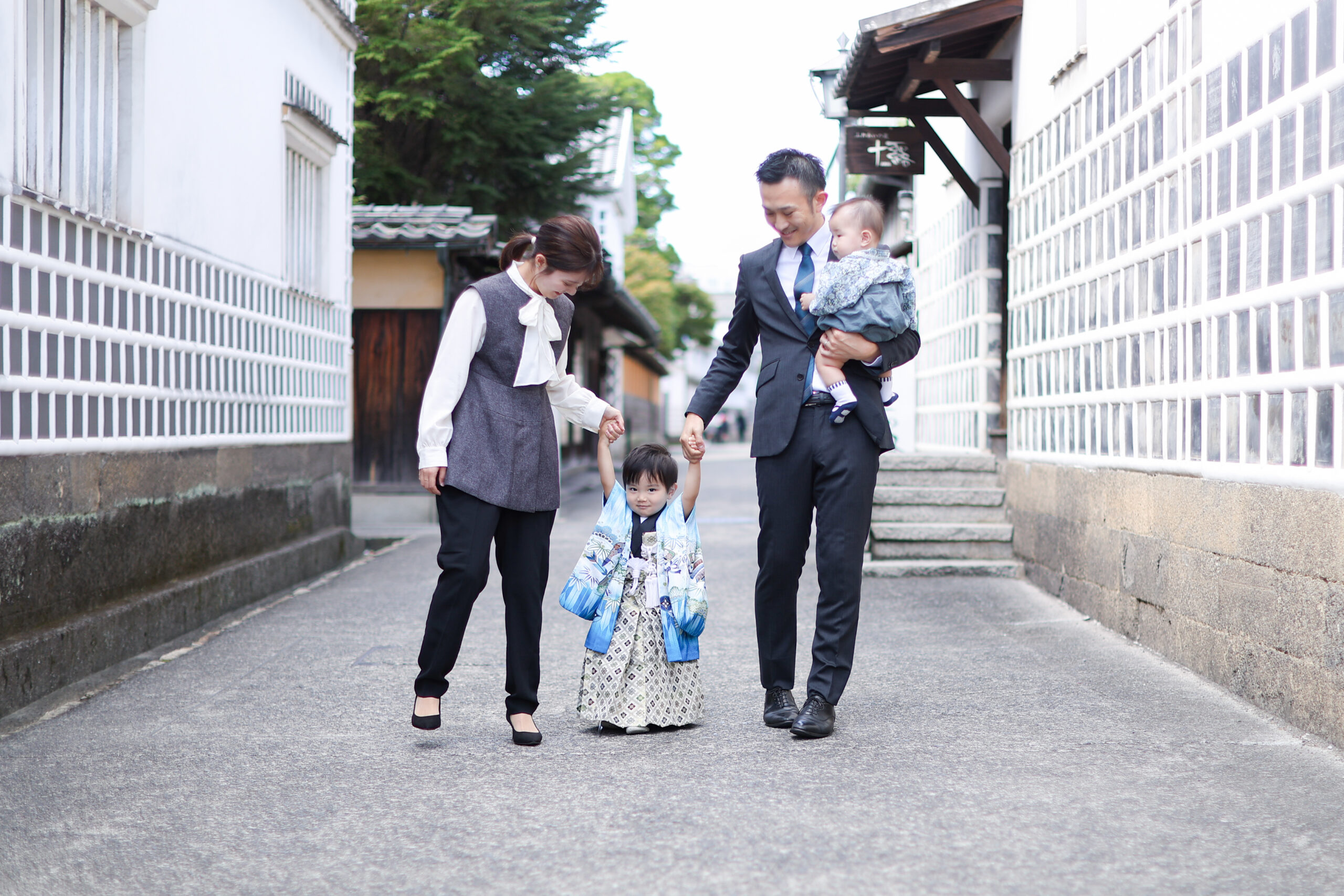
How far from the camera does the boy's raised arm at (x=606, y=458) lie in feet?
13.9

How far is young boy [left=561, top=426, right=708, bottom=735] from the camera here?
430 cm

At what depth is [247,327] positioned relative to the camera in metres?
8.08

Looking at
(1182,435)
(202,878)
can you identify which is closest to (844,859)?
(202,878)

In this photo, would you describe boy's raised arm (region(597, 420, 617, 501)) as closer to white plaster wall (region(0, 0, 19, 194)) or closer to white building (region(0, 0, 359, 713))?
white building (region(0, 0, 359, 713))

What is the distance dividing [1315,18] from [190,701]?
15.4ft

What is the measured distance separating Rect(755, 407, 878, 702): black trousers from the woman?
63 centimetres

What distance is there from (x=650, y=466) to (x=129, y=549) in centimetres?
306

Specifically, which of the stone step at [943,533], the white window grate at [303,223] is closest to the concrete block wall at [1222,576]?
the stone step at [943,533]

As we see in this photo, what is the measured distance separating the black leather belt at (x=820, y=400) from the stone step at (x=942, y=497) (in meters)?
4.86

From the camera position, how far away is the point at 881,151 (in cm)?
1086

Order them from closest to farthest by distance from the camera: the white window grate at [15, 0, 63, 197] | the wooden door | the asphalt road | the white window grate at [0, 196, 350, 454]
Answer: the asphalt road, the white window grate at [0, 196, 350, 454], the white window grate at [15, 0, 63, 197], the wooden door

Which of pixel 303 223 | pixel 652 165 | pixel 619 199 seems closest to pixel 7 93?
pixel 303 223

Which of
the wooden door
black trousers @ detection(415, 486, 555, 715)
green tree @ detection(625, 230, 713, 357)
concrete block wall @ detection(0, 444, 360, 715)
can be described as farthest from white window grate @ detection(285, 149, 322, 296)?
green tree @ detection(625, 230, 713, 357)

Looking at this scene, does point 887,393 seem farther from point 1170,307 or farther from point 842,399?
point 1170,307
